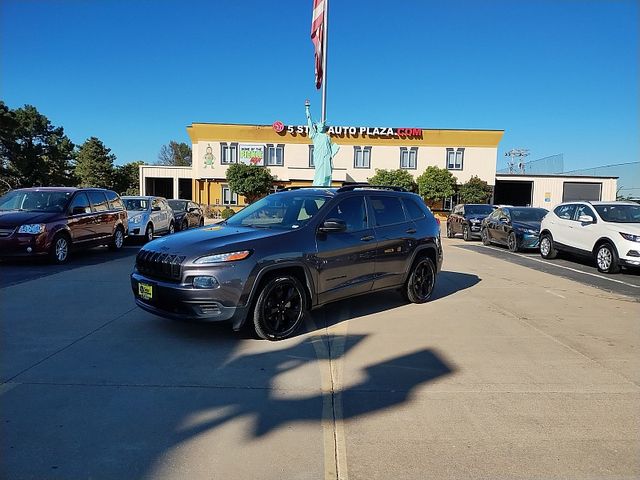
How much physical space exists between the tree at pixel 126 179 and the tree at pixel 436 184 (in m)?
37.3

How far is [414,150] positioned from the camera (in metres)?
43.8

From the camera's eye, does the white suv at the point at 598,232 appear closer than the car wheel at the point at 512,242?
Yes

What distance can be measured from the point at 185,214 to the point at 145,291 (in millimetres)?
15642

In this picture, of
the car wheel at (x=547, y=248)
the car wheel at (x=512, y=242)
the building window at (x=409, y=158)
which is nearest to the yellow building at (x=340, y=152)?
the building window at (x=409, y=158)

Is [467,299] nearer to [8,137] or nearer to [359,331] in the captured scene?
[359,331]

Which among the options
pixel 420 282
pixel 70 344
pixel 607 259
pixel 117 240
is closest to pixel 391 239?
pixel 420 282

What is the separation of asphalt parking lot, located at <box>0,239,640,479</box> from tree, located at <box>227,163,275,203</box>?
33104 millimetres

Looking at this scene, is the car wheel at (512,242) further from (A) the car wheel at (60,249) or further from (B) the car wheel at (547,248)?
(A) the car wheel at (60,249)

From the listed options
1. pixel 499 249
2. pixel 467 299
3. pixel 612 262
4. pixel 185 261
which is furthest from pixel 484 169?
pixel 185 261

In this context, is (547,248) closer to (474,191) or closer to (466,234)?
(466,234)

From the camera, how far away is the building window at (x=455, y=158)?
44031mm

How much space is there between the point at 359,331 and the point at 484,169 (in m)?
41.7

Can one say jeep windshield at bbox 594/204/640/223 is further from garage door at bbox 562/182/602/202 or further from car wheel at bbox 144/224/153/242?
garage door at bbox 562/182/602/202

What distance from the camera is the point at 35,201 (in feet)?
35.8
